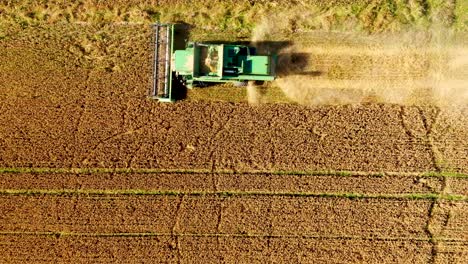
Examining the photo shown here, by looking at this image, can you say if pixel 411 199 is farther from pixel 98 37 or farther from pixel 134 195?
pixel 98 37

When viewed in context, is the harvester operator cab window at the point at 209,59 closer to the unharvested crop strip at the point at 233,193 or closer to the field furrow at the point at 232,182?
the field furrow at the point at 232,182

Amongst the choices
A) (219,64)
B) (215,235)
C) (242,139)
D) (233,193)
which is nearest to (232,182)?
(233,193)

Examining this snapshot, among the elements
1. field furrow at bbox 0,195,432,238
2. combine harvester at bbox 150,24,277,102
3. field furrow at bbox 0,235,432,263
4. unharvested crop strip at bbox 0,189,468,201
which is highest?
combine harvester at bbox 150,24,277,102

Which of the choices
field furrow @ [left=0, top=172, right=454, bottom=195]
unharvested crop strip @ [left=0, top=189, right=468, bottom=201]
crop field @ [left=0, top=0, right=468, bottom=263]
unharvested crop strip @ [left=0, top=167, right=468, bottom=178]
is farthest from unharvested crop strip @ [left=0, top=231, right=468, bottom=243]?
unharvested crop strip @ [left=0, top=167, right=468, bottom=178]

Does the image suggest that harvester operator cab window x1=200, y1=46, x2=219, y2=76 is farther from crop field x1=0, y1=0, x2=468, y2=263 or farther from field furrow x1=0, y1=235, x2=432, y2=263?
field furrow x1=0, y1=235, x2=432, y2=263

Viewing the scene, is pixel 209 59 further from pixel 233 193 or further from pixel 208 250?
pixel 208 250

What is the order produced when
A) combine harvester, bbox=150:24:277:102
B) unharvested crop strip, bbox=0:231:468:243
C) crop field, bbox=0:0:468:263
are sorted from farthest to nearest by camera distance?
1. crop field, bbox=0:0:468:263
2. unharvested crop strip, bbox=0:231:468:243
3. combine harvester, bbox=150:24:277:102

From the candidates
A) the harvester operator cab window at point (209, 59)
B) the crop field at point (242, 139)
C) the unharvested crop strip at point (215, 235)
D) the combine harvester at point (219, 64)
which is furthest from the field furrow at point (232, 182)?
the harvester operator cab window at point (209, 59)

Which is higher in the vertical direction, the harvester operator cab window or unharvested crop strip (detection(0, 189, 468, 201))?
the harvester operator cab window
